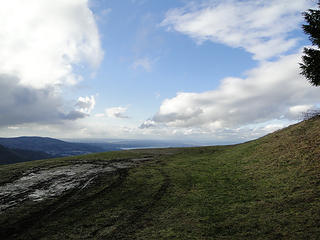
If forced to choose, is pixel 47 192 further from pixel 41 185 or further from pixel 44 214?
pixel 44 214

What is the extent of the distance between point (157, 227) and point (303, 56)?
2848 cm

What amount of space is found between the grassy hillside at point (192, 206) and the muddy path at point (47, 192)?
0.11 meters

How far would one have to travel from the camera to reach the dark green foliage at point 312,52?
25797mm

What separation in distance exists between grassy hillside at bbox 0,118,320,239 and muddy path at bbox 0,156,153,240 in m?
0.11

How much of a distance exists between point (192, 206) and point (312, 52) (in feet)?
85.5

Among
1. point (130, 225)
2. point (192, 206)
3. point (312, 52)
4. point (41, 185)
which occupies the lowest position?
point (130, 225)

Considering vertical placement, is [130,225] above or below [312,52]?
below

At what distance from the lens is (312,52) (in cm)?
2631

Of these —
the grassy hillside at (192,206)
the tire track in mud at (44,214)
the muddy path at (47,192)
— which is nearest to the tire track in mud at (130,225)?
the grassy hillside at (192,206)

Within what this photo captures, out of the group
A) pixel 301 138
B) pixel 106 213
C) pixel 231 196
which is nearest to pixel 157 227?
pixel 106 213

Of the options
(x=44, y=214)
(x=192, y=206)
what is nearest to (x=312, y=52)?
(x=192, y=206)

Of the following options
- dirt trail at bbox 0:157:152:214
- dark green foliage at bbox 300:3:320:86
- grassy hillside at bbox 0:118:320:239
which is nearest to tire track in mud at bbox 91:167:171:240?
grassy hillside at bbox 0:118:320:239

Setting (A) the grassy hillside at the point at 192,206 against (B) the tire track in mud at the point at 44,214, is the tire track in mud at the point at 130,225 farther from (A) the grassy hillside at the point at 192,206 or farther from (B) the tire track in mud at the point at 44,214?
(B) the tire track in mud at the point at 44,214

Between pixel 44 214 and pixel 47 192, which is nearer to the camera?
pixel 44 214
